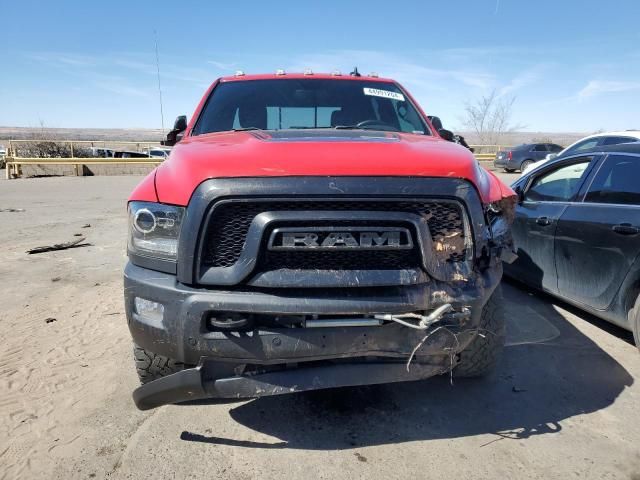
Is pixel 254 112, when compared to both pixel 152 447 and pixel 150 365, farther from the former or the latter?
pixel 152 447

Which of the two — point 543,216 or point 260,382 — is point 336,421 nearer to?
point 260,382

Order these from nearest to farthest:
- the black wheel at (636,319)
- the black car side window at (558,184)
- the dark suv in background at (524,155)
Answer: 1. the black wheel at (636,319)
2. the black car side window at (558,184)
3. the dark suv in background at (524,155)

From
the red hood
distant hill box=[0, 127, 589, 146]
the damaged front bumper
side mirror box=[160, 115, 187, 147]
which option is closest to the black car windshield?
side mirror box=[160, 115, 187, 147]

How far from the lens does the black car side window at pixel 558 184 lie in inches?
175

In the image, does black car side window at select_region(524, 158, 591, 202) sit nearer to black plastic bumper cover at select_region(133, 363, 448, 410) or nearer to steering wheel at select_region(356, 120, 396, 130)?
Result: steering wheel at select_region(356, 120, 396, 130)

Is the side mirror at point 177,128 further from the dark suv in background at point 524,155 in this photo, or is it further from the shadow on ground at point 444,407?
the dark suv in background at point 524,155

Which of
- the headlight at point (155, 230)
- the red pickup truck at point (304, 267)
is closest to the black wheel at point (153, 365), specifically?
the red pickup truck at point (304, 267)

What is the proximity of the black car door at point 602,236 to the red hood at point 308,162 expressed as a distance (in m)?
1.54

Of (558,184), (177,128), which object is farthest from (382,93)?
(558,184)

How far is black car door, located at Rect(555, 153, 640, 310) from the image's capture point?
361cm

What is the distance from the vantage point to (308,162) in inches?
89.8

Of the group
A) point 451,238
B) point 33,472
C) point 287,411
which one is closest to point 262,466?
point 287,411

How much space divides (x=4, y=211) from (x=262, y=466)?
37.0ft

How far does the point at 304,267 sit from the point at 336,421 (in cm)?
115
